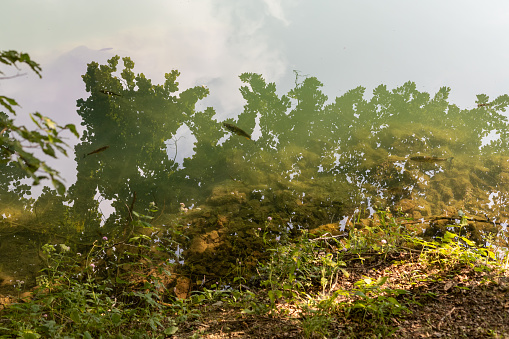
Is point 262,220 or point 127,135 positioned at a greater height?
point 127,135

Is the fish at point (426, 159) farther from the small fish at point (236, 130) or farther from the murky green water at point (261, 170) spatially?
the small fish at point (236, 130)

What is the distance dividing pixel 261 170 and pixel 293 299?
11.1ft

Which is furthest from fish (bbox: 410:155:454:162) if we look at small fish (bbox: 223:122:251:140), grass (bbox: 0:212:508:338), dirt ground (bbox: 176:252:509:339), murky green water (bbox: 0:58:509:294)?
dirt ground (bbox: 176:252:509:339)

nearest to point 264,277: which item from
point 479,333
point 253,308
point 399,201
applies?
point 253,308

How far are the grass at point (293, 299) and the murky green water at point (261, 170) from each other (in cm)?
71

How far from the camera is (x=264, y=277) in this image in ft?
10.6

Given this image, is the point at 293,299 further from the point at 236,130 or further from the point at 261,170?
Answer: the point at 236,130

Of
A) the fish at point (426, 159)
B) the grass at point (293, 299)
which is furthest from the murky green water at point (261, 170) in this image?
the grass at point (293, 299)

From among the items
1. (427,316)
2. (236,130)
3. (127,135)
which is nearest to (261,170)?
(236,130)

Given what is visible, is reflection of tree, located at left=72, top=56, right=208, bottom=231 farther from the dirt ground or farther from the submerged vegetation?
the dirt ground

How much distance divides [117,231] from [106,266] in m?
0.75

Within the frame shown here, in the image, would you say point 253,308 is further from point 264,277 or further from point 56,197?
point 56,197

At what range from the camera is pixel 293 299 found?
2.47 metres

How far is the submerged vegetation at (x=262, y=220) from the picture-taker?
232cm
